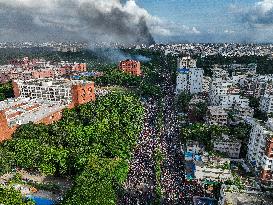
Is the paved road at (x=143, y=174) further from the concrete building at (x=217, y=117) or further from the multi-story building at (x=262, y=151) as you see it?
the multi-story building at (x=262, y=151)

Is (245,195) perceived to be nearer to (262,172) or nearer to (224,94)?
(262,172)

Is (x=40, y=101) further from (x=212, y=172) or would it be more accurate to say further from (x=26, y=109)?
(x=212, y=172)

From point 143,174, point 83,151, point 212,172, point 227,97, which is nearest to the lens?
point 212,172

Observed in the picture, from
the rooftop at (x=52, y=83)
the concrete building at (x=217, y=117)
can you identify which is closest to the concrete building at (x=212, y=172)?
the concrete building at (x=217, y=117)

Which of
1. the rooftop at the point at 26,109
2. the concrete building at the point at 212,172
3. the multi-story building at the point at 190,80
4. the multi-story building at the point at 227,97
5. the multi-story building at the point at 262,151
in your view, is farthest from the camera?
the multi-story building at the point at 190,80

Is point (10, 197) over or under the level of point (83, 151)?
under

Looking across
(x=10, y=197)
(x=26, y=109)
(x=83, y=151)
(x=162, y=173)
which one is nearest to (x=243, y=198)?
(x=162, y=173)
